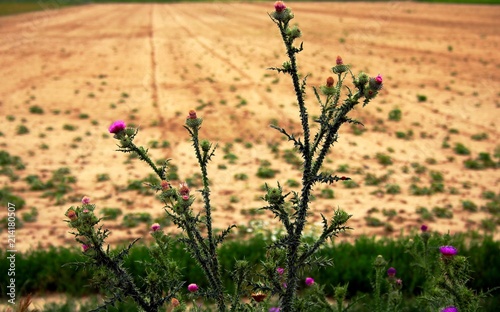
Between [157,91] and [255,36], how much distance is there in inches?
458

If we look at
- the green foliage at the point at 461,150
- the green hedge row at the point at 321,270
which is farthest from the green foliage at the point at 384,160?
the green hedge row at the point at 321,270

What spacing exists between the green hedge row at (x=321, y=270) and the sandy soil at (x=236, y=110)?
91cm

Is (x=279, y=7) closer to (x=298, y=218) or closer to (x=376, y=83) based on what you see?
(x=376, y=83)

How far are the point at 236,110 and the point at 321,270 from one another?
292 inches

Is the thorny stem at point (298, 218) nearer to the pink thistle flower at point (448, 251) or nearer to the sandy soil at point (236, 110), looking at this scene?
the pink thistle flower at point (448, 251)

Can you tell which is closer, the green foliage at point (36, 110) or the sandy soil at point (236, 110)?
the sandy soil at point (236, 110)

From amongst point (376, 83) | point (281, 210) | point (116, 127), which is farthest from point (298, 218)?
point (116, 127)

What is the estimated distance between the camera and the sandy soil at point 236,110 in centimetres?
759

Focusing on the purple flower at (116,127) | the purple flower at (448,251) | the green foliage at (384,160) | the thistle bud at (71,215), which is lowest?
the green foliage at (384,160)

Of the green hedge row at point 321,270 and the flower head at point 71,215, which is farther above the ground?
the flower head at point 71,215

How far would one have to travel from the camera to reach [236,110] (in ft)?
40.2

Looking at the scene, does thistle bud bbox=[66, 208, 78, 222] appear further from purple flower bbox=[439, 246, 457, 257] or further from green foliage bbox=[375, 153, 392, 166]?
green foliage bbox=[375, 153, 392, 166]

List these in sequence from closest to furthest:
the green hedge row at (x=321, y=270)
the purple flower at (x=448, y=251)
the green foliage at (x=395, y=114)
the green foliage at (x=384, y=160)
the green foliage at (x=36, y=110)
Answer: the purple flower at (x=448, y=251) → the green hedge row at (x=321, y=270) → the green foliage at (x=384, y=160) → the green foliage at (x=395, y=114) → the green foliage at (x=36, y=110)

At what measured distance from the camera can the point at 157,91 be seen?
47.1 feet
